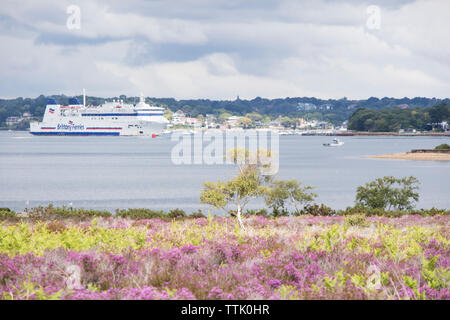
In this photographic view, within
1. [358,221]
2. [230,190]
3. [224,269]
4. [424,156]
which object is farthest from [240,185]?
[424,156]

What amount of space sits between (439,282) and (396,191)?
27.1m

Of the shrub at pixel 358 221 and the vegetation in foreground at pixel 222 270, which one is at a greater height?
the vegetation in foreground at pixel 222 270

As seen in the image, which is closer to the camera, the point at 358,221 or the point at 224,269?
the point at 224,269

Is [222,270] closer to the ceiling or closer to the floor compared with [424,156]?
closer to the ceiling

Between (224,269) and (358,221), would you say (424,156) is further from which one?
(224,269)

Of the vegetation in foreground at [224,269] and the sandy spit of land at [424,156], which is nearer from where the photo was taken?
the vegetation in foreground at [224,269]

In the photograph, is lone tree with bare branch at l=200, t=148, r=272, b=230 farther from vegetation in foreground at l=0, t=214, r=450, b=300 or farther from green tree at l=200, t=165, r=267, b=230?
vegetation in foreground at l=0, t=214, r=450, b=300

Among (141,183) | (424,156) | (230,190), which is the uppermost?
(230,190)

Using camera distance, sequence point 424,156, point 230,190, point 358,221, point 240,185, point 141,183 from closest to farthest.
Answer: point 358,221
point 240,185
point 230,190
point 141,183
point 424,156

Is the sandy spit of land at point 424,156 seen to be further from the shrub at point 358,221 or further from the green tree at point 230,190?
the shrub at point 358,221

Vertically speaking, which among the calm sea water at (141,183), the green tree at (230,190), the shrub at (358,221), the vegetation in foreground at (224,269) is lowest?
the calm sea water at (141,183)

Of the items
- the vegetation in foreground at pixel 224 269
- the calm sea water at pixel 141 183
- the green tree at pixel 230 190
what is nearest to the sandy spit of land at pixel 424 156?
the calm sea water at pixel 141 183

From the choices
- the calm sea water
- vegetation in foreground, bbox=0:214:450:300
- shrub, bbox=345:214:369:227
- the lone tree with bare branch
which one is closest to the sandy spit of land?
the calm sea water

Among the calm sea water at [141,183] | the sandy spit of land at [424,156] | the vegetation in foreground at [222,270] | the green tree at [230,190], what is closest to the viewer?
the vegetation in foreground at [222,270]
